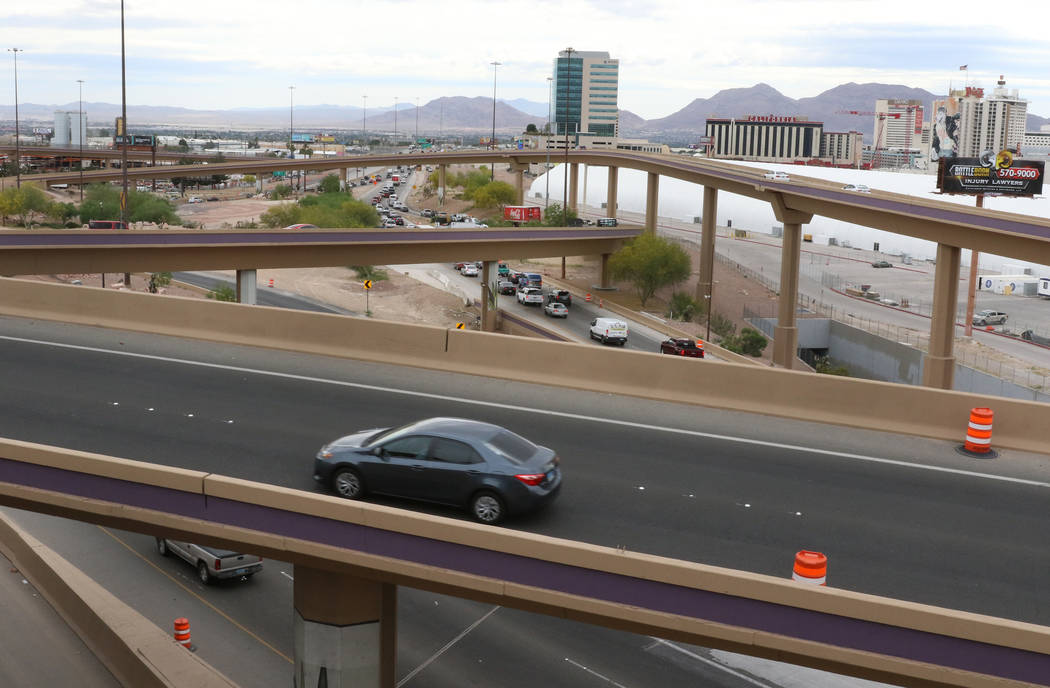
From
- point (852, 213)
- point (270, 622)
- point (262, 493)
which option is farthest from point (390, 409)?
point (852, 213)

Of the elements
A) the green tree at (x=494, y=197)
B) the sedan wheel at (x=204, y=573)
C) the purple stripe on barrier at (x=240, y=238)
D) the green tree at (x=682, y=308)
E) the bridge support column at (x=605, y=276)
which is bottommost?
the sedan wheel at (x=204, y=573)

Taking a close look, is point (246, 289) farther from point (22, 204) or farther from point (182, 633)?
point (22, 204)

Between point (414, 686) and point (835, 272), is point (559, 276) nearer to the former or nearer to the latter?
point (835, 272)

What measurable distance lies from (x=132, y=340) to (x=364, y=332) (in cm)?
573

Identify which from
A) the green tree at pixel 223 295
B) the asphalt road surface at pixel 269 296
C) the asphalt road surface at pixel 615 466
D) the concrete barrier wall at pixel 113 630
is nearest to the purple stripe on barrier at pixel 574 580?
the asphalt road surface at pixel 615 466

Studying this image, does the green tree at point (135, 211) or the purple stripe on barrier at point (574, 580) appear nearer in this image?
the purple stripe on barrier at point (574, 580)

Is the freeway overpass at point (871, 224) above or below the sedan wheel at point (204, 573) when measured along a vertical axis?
above

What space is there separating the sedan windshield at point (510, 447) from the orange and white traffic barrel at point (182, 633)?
33.6 feet

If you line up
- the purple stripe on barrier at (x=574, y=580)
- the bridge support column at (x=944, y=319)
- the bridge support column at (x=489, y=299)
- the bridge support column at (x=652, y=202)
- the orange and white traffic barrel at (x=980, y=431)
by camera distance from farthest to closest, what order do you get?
the bridge support column at (x=652, y=202), the bridge support column at (x=489, y=299), the bridge support column at (x=944, y=319), the orange and white traffic barrel at (x=980, y=431), the purple stripe on barrier at (x=574, y=580)

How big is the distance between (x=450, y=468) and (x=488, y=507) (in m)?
0.66

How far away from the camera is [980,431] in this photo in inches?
627

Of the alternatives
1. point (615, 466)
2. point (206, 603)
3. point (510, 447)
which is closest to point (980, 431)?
point (615, 466)

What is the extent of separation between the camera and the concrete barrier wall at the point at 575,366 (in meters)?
16.6

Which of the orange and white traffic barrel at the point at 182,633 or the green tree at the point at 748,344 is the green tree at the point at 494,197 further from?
the orange and white traffic barrel at the point at 182,633
